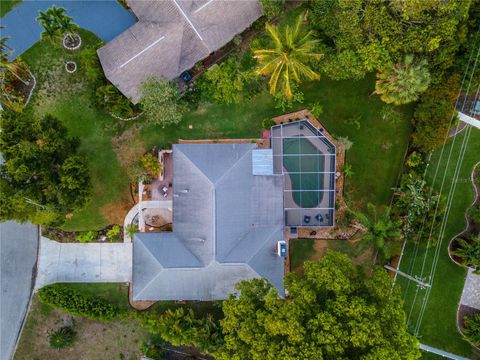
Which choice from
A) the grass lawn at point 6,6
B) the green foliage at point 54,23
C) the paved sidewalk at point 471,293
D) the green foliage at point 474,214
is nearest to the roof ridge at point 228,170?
the green foliage at point 54,23

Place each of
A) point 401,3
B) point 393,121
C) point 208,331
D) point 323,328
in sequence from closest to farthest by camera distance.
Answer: point 323,328
point 401,3
point 208,331
point 393,121

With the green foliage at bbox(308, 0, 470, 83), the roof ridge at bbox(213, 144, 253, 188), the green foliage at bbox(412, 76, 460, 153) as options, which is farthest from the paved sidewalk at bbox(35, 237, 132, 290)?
the green foliage at bbox(412, 76, 460, 153)

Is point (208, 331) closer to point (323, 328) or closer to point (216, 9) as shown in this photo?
point (323, 328)

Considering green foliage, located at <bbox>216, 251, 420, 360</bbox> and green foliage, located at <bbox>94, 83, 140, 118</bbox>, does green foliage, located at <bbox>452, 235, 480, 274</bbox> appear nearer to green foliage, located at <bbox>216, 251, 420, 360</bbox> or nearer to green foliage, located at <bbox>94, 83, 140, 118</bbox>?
green foliage, located at <bbox>216, 251, 420, 360</bbox>

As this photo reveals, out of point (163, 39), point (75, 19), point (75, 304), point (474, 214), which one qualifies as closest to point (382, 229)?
point (474, 214)

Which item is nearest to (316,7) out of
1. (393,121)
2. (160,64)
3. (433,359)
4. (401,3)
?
(401,3)

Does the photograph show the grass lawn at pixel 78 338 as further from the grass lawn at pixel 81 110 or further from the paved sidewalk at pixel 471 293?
the paved sidewalk at pixel 471 293
